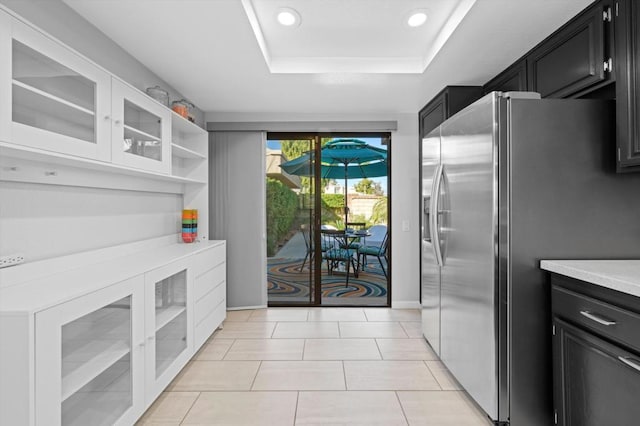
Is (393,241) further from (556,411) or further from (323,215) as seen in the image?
(556,411)

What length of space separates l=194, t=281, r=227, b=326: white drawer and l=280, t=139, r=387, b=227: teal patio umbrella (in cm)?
165

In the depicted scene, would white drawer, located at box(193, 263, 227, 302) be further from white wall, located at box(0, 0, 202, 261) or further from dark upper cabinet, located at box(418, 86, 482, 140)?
dark upper cabinet, located at box(418, 86, 482, 140)

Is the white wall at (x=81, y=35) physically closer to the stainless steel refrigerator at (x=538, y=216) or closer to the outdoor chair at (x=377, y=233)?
the stainless steel refrigerator at (x=538, y=216)

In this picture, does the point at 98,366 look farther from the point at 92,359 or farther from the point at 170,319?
the point at 170,319

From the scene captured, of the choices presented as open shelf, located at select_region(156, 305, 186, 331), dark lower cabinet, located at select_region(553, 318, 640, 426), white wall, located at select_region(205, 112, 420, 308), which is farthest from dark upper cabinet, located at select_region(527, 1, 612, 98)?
open shelf, located at select_region(156, 305, 186, 331)

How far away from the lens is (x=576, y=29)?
6.70 feet

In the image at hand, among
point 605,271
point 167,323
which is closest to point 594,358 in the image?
point 605,271

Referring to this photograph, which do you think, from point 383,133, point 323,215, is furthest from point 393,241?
point 383,133

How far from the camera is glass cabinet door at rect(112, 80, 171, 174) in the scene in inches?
80.0

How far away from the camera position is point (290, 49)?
9.25 feet

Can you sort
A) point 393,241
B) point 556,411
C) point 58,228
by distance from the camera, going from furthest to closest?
point 393,241
point 58,228
point 556,411

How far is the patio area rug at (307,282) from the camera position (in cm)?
437

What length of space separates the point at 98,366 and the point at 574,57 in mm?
3000

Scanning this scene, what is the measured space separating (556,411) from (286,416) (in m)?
1.40
